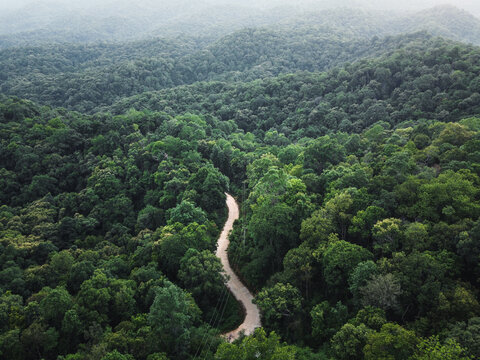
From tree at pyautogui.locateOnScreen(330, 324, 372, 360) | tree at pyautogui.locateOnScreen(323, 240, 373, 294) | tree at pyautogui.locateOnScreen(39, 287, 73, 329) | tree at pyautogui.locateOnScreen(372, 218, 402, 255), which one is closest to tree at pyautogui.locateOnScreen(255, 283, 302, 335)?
tree at pyautogui.locateOnScreen(323, 240, 373, 294)

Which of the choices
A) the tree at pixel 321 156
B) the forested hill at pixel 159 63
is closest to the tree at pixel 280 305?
the tree at pixel 321 156

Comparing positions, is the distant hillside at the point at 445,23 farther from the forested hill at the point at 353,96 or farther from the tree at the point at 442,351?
the tree at the point at 442,351

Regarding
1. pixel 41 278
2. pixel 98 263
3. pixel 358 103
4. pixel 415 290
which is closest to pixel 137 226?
pixel 98 263

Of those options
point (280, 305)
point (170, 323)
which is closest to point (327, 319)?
point (280, 305)

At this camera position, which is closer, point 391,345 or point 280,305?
point 391,345

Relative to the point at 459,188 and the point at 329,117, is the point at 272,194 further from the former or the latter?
the point at 329,117

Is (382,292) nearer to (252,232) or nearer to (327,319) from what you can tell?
(327,319)
